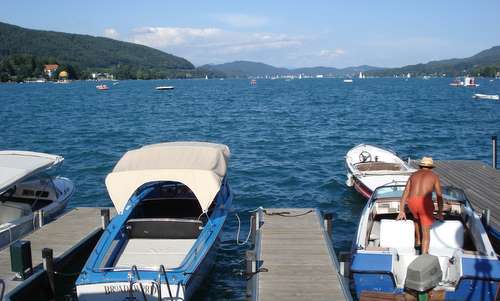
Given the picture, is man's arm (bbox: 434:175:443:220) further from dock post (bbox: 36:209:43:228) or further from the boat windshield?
dock post (bbox: 36:209:43:228)

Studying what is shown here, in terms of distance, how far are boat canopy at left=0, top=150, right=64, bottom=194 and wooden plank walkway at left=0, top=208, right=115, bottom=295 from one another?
4.56ft

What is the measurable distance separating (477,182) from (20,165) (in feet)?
47.6

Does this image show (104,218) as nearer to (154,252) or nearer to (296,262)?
(154,252)

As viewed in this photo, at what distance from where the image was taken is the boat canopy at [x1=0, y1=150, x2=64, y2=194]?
12719 millimetres

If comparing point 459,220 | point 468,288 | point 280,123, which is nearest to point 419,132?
point 280,123

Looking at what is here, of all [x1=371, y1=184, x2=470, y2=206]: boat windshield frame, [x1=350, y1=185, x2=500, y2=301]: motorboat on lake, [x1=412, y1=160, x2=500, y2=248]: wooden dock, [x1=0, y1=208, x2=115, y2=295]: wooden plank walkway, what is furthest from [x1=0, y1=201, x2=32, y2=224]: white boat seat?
[x1=412, y1=160, x2=500, y2=248]: wooden dock

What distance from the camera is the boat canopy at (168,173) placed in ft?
36.6

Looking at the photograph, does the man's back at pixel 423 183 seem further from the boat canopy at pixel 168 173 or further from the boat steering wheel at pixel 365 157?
the boat steering wheel at pixel 365 157

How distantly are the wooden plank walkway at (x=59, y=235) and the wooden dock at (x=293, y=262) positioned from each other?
4.36 meters

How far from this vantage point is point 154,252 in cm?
1112

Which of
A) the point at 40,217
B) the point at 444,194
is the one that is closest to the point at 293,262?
the point at 444,194

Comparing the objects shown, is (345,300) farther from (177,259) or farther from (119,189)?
(119,189)

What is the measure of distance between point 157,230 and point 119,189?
1304 mm

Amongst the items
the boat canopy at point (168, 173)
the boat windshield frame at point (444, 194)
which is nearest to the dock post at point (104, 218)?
the boat canopy at point (168, 173)
